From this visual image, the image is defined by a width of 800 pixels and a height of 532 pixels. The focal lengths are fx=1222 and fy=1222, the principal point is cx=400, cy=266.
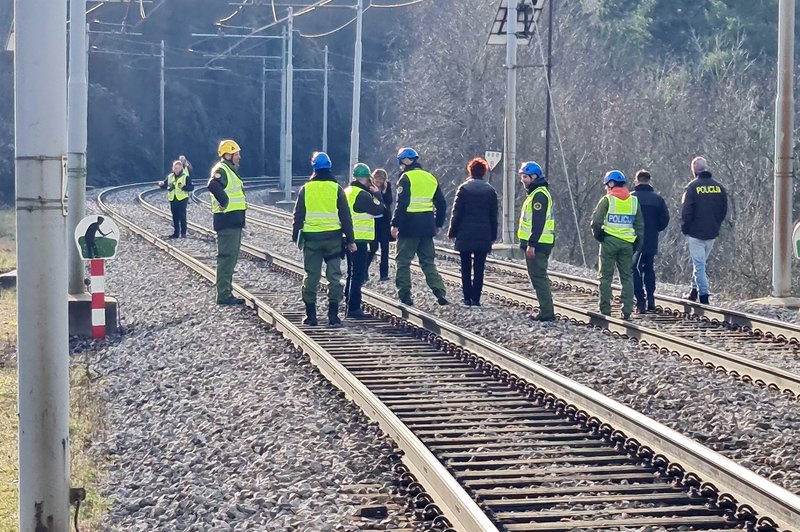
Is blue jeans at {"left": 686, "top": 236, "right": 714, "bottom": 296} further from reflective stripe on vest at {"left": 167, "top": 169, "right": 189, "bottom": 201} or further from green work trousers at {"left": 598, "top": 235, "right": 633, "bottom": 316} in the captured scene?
reflective stripe on vest at {"left": 167, "top": 169, "right": 189, "bottom": 201}

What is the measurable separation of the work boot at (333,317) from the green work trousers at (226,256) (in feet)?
7.19

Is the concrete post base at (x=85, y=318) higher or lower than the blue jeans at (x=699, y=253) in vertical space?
lower

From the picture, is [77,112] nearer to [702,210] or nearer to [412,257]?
[412,257]

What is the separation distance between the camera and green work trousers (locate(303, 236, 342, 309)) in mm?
13109

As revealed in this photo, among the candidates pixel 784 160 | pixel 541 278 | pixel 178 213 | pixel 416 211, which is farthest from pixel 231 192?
pixel 178 213

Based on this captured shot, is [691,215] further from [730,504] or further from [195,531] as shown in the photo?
[195,531]

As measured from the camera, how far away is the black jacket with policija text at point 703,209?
1488cm

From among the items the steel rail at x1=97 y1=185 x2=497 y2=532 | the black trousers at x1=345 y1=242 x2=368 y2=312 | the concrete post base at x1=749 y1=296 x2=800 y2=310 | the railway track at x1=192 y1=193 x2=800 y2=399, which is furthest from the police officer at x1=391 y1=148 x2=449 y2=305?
the concrete post base at x1=749 y1=296 x2=800 y2=310

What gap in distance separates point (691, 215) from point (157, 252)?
1213 cm

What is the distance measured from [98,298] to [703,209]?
7.23m

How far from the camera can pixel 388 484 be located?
7.00m

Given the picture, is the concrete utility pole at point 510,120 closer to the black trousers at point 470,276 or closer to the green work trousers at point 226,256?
the black trousers at point 470,276

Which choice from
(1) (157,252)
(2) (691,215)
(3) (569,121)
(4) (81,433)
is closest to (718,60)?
(3) (569,121)

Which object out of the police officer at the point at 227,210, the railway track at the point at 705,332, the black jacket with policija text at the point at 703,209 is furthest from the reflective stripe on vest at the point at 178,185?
the black jacket with policija text at the point at 703,209
